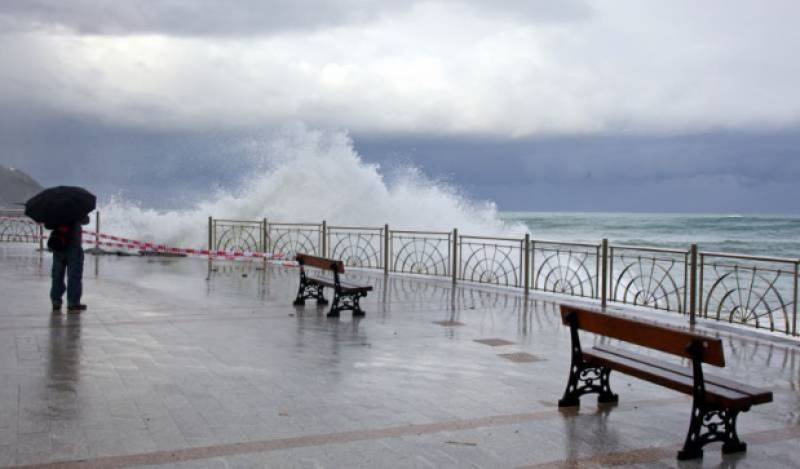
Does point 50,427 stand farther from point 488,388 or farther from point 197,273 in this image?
point 197,273

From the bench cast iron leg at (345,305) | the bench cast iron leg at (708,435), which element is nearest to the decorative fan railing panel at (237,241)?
the bench cast iron leg at (345,305)

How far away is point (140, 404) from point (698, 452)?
397 cm

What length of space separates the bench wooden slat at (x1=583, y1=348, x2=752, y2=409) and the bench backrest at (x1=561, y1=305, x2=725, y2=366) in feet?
0.96

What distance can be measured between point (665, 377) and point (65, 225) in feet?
27.4

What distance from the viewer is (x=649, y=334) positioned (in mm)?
4906

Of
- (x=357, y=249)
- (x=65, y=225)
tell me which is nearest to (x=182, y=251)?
(x=357, y=249)

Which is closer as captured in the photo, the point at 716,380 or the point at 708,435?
the point at 708,435

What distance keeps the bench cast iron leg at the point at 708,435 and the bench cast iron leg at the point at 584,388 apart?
3.63ft

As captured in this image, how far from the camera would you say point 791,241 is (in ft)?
161

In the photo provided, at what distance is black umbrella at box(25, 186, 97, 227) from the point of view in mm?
10000

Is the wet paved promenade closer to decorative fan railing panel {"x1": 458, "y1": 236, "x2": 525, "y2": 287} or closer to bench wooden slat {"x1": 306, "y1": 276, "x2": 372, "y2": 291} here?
bench wooden slat {"x1": 306, "y1": 276, "x2": 372, "y2": 291}

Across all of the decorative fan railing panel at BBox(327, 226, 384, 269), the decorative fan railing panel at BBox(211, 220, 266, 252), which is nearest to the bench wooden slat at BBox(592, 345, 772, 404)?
the decorative fan railing panel at BBox(327, 226, 384, 269)

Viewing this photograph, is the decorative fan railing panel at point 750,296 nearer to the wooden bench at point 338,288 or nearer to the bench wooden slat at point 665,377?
the bench wooden slat at point 665,377

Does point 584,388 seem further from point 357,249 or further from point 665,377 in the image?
point 357,249
